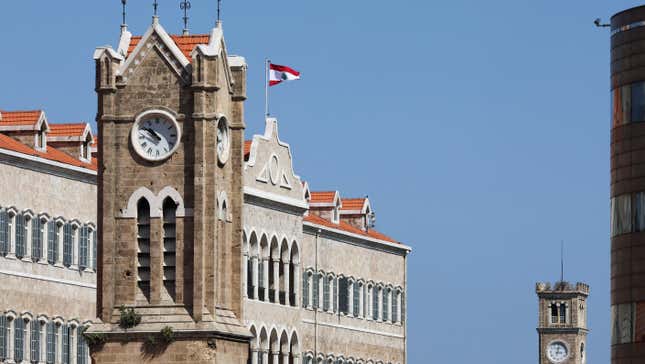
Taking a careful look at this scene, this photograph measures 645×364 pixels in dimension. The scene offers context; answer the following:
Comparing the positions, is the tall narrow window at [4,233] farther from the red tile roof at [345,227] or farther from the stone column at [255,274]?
the red tile roof at [345,227]

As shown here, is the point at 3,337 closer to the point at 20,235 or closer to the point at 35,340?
the point at 35,340

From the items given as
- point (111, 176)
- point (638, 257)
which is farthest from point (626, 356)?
point (111, 176)

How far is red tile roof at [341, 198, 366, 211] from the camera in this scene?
137m

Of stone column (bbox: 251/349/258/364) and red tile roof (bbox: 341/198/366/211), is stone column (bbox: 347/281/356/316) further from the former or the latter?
stone column (bbox: 251/349/258/364)

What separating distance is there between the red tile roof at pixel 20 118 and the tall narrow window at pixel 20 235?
5.06 meters

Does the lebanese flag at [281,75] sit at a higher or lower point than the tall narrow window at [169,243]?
higher

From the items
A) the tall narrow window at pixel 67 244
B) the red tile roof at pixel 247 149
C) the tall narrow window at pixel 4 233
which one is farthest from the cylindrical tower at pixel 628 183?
the tall narrow window at pixel 4 233

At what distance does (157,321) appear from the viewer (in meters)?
79.7

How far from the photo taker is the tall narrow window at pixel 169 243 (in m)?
80.3

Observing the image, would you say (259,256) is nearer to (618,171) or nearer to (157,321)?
(618,171)

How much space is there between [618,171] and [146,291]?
2687 cm

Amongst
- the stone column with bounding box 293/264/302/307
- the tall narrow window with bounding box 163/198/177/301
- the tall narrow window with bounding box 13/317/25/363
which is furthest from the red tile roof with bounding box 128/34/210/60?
the stone column with bounding box 293/264/302/307

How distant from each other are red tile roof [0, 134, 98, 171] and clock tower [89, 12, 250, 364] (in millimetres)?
19337

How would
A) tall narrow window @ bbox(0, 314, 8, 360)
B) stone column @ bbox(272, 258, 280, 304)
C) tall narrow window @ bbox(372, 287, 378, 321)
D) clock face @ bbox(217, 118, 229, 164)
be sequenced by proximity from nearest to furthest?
clock face @ bbox(217, 118, 229, 164) < tall narrow window @ bbox(0, 314, 8, 360) < stone column @ bbox(272, 258, 280, 304) < tall narrow window @ bbox(372, 287, 378, 321)
